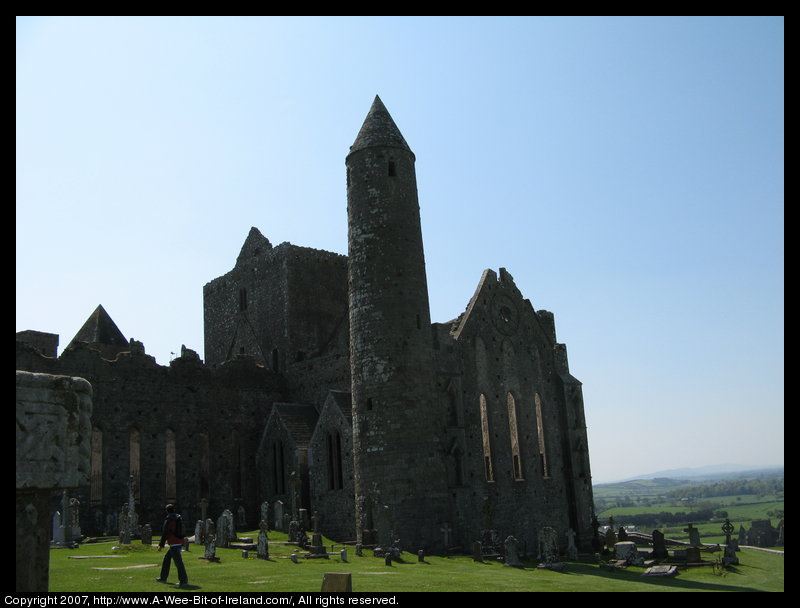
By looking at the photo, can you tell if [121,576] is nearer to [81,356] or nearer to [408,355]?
[408,355]

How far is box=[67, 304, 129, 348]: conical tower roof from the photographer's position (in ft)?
134

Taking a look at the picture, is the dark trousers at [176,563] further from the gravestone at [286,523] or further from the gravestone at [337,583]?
the gravestone at [286,523]

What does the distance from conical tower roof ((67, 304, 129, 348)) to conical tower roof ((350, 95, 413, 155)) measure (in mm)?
19334

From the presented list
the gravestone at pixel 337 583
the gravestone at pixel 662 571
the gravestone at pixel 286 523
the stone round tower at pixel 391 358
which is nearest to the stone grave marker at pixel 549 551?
the gravestone at pixel 662 571

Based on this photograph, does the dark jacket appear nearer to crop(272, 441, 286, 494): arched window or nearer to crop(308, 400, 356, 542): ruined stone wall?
crop(308, 400, 356, 542): ruined stone wall

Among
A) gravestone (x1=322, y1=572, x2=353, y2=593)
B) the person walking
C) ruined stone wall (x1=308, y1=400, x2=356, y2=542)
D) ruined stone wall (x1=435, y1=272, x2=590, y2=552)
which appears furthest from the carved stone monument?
ruined stone wall (x1=308, y1=400, x2=356, y2=542)

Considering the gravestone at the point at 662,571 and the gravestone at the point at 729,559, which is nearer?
the gravestone at the point at 662,571

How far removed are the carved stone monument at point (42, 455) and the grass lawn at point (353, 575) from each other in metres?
8.64

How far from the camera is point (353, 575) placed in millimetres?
17922

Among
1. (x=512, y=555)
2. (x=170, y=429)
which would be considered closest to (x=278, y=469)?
(x=170, y=429)

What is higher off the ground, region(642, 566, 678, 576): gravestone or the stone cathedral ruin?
the stone cathedral ruin

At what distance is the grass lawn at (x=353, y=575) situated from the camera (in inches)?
590

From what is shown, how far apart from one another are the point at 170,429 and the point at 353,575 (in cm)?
1824
